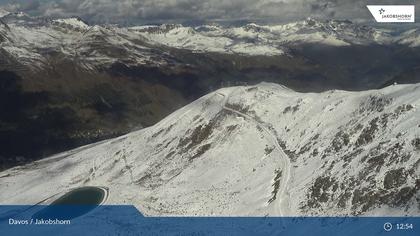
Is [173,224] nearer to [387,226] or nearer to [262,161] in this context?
[262,161]

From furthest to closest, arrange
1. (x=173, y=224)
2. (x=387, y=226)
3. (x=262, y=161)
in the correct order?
(x=262, y=161) < (x=173, y=224) < (x=387, y=226)

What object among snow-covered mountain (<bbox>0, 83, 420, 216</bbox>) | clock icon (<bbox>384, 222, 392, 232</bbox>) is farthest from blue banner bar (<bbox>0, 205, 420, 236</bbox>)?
snow-covered mountain (<bbox>0, 83, 420, 216</bbox>)


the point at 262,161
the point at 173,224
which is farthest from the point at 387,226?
the point at 262,161

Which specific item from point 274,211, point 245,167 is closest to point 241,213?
point 274,211

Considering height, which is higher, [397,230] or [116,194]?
[397,230]

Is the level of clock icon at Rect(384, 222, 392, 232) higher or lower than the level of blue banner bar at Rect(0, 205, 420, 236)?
higher

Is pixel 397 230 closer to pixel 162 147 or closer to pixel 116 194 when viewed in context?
pixel 116 194

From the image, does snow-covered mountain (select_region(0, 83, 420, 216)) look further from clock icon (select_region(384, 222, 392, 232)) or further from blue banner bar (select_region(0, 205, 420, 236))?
blue banner bar (select_region(0, 205, 420, 236))

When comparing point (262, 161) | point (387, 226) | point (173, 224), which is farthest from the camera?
point (262, 161)
